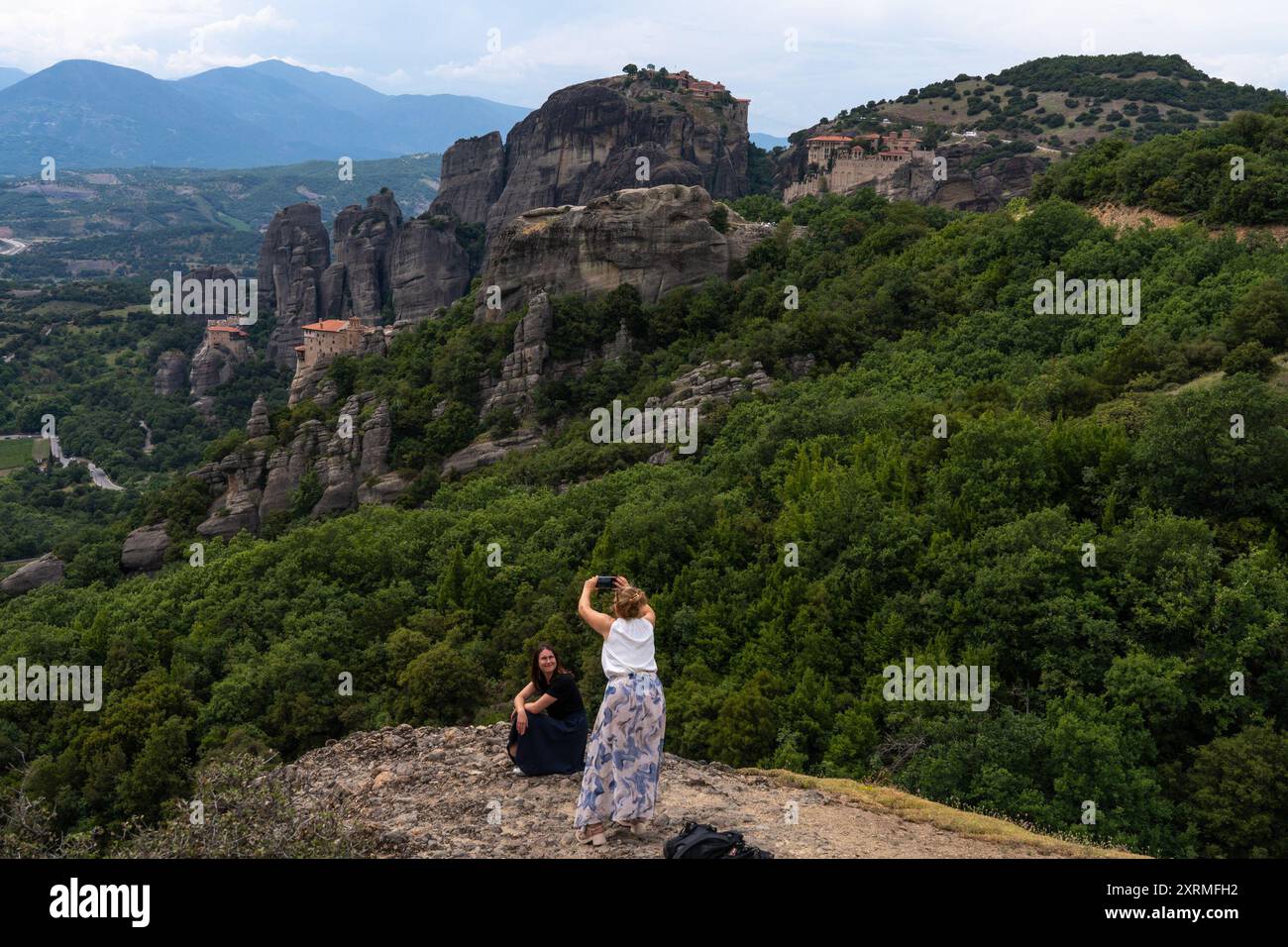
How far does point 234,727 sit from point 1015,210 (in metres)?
33.9

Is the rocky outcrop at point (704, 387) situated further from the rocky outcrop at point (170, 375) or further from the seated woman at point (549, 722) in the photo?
the rocky outcrop at point (170, 375)

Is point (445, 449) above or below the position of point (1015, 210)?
below

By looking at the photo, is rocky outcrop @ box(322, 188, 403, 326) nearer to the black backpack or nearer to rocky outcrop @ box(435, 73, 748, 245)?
rocky outcrop @ box(435, 73, 748, 245)

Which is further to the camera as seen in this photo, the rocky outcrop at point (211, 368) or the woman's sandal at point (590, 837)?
the rocky outcrop at point (211, 368)

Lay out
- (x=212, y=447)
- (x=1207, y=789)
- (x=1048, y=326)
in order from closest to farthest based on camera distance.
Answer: (x=1207, y=789) → (x=1048, y=326) → (x=212, y=447)

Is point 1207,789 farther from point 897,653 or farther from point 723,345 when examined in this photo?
point 723,345

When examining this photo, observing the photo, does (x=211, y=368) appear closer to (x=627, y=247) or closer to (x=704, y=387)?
(x=627, y=247)

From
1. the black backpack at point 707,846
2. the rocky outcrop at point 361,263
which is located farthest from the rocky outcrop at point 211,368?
the black backpack at point 707,846

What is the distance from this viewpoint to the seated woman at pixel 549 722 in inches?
408

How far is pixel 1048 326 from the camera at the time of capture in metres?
29.4

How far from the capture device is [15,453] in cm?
8906

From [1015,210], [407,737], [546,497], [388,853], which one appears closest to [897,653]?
[407,737]

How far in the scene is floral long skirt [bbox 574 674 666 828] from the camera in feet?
28.9

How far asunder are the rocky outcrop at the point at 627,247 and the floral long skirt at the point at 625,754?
38.0 metres
